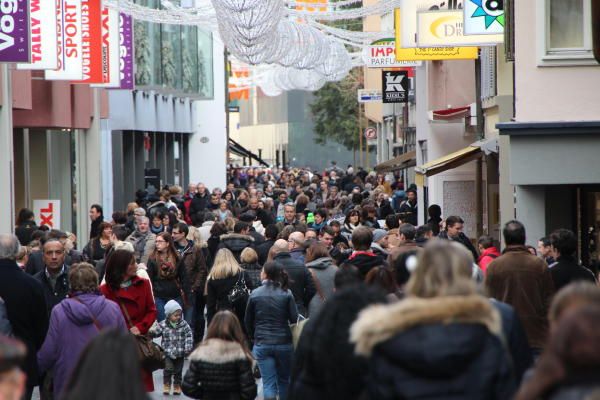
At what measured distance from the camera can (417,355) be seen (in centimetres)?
559

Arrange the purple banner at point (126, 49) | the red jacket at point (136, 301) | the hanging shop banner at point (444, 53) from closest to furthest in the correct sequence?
the red jacket at point (136, 301)
the hanging shop banner at point (444, 53)
the purple banner at point (126, 49)

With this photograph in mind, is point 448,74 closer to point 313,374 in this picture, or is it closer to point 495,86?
point 495,86

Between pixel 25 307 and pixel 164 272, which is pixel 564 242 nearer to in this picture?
pixel 25 307

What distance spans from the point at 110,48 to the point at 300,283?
18.6m

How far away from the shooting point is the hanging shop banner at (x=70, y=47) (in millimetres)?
25625

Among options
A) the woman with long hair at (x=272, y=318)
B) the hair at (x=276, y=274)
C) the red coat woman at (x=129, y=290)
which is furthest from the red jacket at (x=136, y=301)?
the hair at (x=276, y=274)

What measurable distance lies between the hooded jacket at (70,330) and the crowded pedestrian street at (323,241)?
16 mm

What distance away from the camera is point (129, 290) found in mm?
11648

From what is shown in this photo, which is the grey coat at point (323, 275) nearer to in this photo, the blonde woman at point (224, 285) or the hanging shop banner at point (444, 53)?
the blonde woman at point (224, 285)

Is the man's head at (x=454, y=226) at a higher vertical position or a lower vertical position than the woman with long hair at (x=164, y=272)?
higher

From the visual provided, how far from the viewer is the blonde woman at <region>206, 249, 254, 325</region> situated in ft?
45.9

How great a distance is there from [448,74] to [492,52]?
26.2 feet

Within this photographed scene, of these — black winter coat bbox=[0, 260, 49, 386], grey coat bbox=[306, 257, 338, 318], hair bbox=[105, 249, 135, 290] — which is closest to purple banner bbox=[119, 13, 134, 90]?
grey coat bbox=[306, 257, 338, 318]

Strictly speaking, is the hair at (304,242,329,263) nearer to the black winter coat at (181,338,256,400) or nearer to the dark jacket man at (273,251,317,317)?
the dark jacket man at (273,251,317,317)
